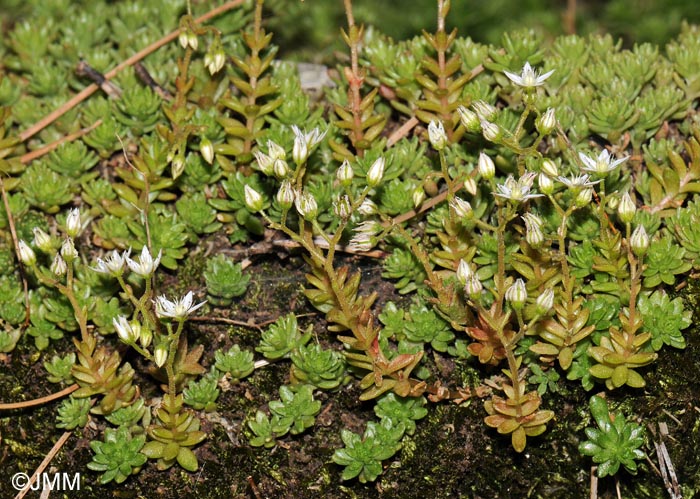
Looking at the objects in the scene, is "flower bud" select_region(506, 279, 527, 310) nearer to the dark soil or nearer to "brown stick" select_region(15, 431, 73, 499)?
the dark soil

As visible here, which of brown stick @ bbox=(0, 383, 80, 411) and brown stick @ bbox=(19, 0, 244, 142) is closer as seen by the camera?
brown stick @ bbox=(0, 383, 80, 411)

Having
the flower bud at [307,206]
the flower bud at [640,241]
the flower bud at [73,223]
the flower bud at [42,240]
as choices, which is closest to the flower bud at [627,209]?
the flower bud at [640,241]

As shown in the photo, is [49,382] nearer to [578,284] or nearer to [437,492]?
[437,492]

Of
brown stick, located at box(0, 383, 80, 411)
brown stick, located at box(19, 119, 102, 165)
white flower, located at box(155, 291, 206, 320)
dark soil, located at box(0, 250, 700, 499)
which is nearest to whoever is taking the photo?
white flower, located at box(155, 291, 206, 320)

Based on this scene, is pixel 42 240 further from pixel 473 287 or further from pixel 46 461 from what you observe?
pixel 473 287

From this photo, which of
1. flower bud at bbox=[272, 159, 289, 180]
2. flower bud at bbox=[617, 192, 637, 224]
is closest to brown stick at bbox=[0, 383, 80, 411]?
flower bud at bbox=[272, 159, 289, 180]

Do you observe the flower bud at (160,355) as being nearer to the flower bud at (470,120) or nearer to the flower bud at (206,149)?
the flower bud at (206,149)

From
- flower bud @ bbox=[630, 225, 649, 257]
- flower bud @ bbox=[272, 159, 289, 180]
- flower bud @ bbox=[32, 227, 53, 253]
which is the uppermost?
flower bud @ bbox=[272, 159, 289, 180]

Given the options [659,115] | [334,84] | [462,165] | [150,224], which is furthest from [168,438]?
[659,115]
